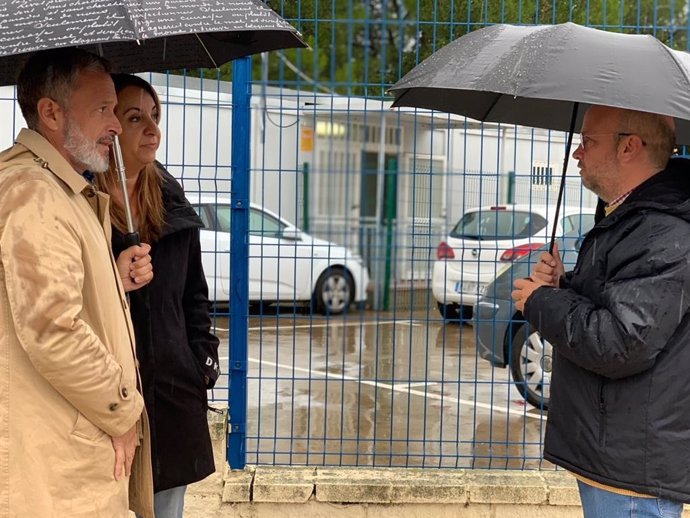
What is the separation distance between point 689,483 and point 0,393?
1.93 m

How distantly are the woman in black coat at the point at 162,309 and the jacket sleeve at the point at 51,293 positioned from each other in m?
0.68

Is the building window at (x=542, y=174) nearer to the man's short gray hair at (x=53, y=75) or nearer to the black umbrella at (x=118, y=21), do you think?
the black umbrella at (x=118, y=21)

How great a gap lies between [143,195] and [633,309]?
64.6 inches

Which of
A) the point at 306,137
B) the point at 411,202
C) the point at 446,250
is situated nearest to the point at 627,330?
the point at 411,202

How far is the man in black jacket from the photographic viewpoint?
9.24 feet

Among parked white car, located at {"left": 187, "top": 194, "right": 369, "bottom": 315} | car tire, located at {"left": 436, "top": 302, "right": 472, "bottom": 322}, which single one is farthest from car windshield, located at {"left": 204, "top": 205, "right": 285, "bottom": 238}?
car tire, located at {"left": 436, "top": 302, "right": 472, "bottom": 322}

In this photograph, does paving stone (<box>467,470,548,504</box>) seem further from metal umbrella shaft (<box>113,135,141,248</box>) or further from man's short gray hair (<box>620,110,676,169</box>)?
metal umbrella shaft (<box>113,135,141,248</box>)

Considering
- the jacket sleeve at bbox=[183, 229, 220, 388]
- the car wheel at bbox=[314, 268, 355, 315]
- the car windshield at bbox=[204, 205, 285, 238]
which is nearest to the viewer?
the jacket sleeve at bbox=[183, 229, 220, 388]

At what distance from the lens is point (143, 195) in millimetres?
3412

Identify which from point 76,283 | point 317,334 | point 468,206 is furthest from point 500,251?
point 317,334

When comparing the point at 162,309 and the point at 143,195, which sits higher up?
the point at 143,195

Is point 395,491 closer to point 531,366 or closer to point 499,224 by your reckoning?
point 499,224

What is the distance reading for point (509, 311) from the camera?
6043 mm

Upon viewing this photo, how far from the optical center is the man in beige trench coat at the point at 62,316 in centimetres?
254
